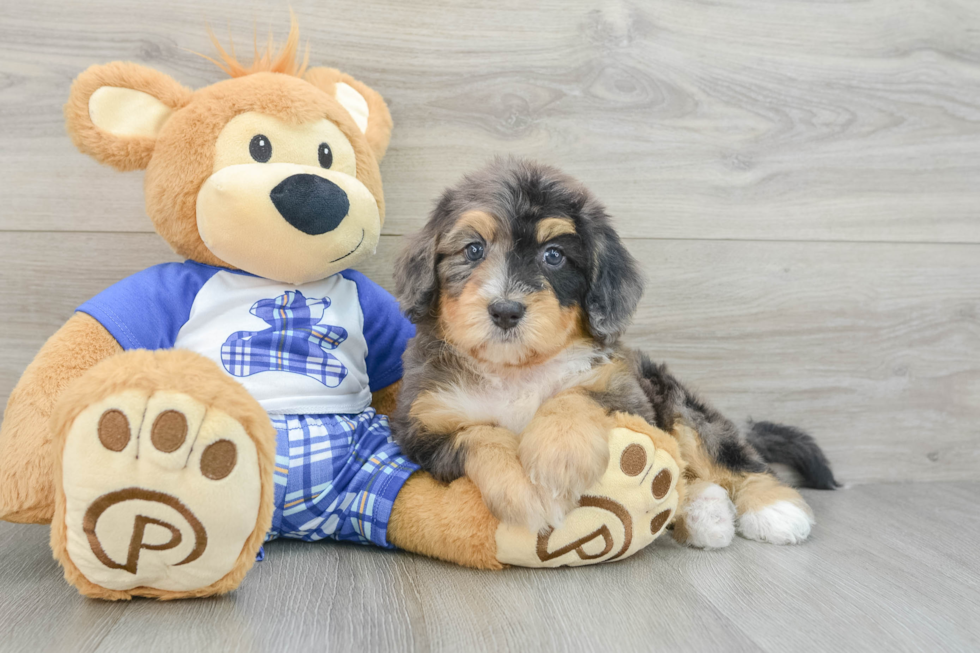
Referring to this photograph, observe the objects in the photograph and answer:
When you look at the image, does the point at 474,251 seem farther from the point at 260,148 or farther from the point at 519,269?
the point at 260,148

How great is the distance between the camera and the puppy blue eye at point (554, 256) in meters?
1.91

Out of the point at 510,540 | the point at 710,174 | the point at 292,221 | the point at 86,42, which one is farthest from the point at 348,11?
the point at 510,540

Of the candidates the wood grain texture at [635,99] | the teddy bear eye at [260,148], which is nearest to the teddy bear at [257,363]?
the teddy bear eye at [260,148]

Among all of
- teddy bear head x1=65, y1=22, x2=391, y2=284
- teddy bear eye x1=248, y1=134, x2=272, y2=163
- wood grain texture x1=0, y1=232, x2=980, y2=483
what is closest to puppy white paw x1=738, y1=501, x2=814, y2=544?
wood grain texture x1=0, y1=232, x2=980, y2=483

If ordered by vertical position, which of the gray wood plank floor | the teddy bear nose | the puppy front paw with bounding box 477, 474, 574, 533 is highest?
the teddy bear nose

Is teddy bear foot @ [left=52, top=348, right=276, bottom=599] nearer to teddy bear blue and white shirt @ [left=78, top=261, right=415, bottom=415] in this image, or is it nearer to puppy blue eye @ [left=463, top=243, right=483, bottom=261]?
teddy bear blue and white shirt @ [left=78, top=261, right=415, bottom=415]

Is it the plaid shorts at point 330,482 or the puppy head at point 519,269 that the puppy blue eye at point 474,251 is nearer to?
the puppy head at point 519,269

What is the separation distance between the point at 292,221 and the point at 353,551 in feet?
3.07

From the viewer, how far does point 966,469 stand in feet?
9.87

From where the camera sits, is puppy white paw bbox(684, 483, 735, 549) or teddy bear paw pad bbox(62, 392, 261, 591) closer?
teddy bear paw pad bbox(62, 392, 261, 591)

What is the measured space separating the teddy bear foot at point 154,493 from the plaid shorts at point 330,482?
37 cm

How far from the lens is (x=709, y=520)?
2.05 metres

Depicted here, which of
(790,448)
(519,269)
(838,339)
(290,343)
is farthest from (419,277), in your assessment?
(838,339)

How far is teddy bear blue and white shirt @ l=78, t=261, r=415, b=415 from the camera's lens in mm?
1932
